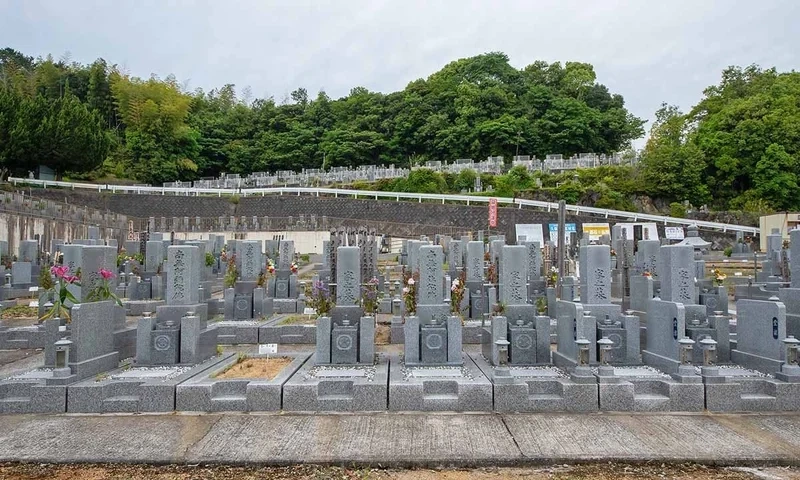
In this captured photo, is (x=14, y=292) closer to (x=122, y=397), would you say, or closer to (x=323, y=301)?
(x=122, y=397)

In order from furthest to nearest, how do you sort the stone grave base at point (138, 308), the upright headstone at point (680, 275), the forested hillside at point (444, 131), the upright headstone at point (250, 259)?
the forested hillside at point (444, 131) → the upright headstone at point (250, 259) → the stone grave base at point (138, 308) → the upright headstone at point (680, 275)

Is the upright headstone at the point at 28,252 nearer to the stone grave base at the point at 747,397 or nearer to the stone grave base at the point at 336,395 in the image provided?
the stone grave base at the point at 336,395

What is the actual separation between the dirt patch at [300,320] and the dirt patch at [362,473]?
5787 mm

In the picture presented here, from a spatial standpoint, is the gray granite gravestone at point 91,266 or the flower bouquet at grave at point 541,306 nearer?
the gray granite gravestone at point 91,266

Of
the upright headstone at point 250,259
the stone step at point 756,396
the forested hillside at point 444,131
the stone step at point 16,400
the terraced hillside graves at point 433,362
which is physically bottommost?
the stone step at point 16,400

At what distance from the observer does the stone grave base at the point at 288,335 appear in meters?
9.64

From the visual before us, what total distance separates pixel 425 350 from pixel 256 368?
2.50 meters

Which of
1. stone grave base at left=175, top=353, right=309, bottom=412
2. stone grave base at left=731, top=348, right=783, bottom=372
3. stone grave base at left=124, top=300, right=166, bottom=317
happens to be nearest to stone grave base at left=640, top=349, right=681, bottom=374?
stone grave base at left=731, top=348, right=783, bottom=372

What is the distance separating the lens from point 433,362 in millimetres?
7176

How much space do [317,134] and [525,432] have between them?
169 ft

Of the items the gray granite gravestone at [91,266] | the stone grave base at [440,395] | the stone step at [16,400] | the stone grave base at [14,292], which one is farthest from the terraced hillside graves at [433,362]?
the stone grave base at [14,292]

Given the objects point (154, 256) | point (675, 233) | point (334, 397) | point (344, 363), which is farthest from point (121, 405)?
point (675, 233)

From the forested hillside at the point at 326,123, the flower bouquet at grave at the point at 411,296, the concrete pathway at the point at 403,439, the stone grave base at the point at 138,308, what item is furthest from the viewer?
the forested hillside at the point at 326,123

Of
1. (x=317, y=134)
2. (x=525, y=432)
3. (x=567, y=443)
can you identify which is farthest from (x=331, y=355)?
(x=317, y=134)
